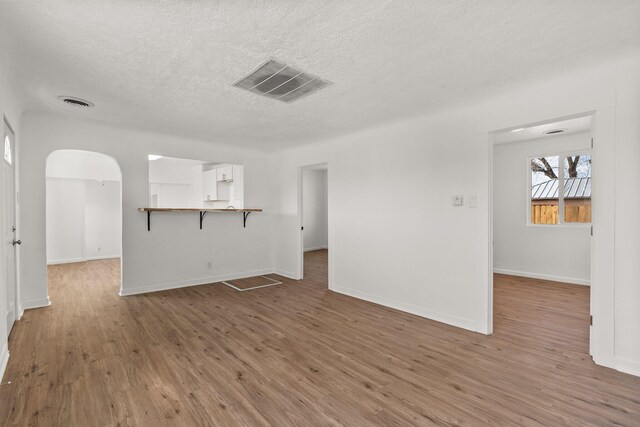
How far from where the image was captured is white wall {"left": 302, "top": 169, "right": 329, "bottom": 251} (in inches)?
398

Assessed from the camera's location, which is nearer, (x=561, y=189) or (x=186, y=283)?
(x=186, y=283)

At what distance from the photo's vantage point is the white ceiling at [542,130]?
4.57 meters

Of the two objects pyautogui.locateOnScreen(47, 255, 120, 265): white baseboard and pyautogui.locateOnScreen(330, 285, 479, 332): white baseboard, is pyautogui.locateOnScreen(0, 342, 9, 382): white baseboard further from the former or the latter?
pyautogui.locateOnScreen(47, 255, 120, 265): white baseboard

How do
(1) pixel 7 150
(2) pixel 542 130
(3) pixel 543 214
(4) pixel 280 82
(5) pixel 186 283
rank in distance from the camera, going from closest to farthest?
1. (4) pixel 280 82
2. (1) pixel 7 150
3. (2) pixel 542 130
4. (5) pixel 186 283
5. (3) pixel 543 214

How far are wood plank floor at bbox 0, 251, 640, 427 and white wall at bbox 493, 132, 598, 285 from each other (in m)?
1.66

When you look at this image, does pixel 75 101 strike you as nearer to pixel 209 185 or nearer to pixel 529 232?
pixel 209 185

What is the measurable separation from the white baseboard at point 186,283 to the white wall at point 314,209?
397cm

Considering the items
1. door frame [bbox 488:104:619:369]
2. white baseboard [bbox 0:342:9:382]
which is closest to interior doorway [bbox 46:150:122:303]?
white baseboard [bbox 0:342:9:382]

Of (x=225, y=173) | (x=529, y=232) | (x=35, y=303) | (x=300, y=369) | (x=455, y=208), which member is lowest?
(x=300, y=369)

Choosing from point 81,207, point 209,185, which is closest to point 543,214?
point 209,185

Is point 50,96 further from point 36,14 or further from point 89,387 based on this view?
point 89,387

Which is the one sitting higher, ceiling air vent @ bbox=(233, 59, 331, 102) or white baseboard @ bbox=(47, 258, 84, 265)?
ceiling air vent @ bbox=(233, 59, 331, 102)

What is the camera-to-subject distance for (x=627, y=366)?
95.6 inches

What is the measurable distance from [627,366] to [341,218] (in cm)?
336
